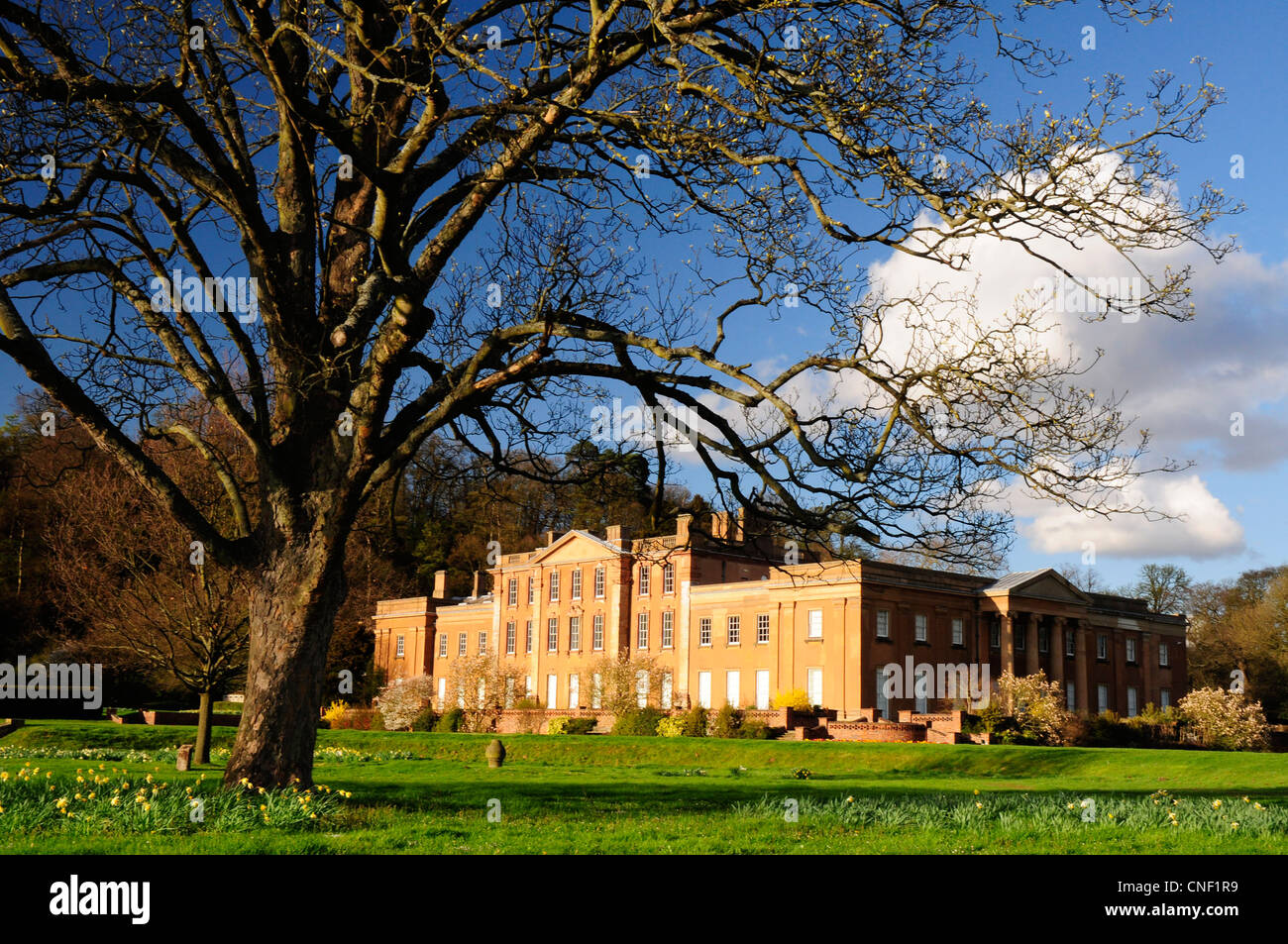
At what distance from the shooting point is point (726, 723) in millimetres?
43656

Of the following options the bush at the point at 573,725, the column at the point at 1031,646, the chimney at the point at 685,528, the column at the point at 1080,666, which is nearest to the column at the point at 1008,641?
the column at the point at 1031,646

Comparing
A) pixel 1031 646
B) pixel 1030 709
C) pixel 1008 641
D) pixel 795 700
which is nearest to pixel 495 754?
pixel 795 700

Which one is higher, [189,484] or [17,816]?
[189,484]

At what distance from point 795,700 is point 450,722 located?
54.6 ft

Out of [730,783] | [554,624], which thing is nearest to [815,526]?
[730,783]

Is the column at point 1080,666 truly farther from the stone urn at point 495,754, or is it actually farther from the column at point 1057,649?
the stone urn at point 495,754

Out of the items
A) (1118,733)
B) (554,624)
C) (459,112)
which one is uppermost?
(459,112)

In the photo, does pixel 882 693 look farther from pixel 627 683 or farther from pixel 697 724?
pixel 627 683
